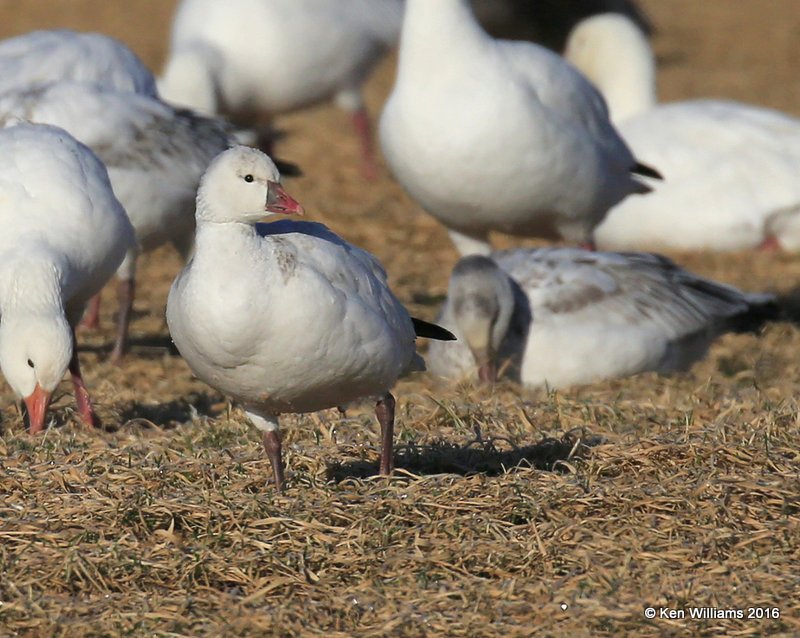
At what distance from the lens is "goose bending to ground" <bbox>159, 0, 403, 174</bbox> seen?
1190 centimetres

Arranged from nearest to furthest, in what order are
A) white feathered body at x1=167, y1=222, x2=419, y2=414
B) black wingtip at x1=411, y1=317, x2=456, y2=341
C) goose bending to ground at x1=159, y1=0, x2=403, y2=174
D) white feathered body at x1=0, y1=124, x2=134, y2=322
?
white feathered body at x1=167, y1=222, x2=419, y2=414, black wingtip at x1=411, y1=317, x2=456, y2=341, white feathered body at x1=0, y1=124, x2=134, y2=322, goose bending to ground at x1=159, y1=0, x2=403, y2=174

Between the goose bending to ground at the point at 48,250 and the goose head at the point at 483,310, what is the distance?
1630 mm

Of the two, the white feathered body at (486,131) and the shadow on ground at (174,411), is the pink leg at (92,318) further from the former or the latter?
the white feathered body at (486,131)

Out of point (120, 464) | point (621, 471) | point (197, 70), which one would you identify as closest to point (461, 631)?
point (621, 471)

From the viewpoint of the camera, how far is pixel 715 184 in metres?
10.5

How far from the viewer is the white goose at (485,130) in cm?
782

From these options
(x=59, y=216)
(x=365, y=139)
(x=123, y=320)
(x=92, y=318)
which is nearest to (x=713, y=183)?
(x=365, y=139)

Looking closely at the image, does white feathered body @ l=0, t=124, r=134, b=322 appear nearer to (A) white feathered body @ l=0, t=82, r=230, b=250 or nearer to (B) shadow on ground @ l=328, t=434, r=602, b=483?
(A) white feathered body @ l=0, t=82, r=230, b=250

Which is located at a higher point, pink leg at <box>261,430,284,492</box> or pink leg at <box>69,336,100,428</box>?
pink leg at <box>261,430,284,492</box>

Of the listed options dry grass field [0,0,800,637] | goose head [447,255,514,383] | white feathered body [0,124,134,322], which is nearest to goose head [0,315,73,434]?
dry grass field [0,0,800,637]

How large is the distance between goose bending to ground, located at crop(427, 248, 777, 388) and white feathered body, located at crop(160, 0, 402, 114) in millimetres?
4615

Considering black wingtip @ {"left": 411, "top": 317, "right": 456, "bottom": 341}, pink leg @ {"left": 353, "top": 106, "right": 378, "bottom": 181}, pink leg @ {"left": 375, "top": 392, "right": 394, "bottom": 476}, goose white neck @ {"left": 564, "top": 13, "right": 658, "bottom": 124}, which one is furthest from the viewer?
pink leg @ {"left": 353, "top": 106, "right": 378, "bottom": 181}

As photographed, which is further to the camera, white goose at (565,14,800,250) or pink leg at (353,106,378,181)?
pink leg at (353,106,378,181)

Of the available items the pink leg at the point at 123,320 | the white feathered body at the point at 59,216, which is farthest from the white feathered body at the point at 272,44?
the white feathered body at the point at 59,216
